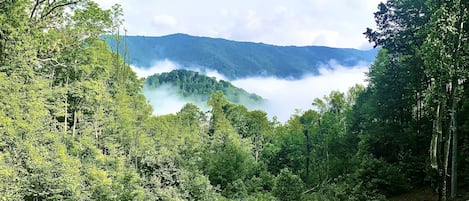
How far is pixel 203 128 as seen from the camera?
166 feet

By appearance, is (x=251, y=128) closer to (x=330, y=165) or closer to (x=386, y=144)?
(x=330, y=165)

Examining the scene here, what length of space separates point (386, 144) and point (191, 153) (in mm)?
19542

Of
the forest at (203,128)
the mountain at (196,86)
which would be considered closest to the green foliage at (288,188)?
the forest at (203,128)

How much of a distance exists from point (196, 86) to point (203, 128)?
293 feet

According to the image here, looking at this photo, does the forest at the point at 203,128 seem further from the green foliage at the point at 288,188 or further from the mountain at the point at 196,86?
the mountain at the point at 196,86

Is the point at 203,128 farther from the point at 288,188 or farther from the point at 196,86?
the point at 196,86

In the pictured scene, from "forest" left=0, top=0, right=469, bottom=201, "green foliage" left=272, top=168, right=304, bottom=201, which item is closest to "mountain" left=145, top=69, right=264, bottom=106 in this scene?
"forest" left=0, top=0, right=469, bottom=201

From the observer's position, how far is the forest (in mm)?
13242

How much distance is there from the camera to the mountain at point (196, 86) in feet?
443

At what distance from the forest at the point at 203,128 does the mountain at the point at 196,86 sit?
84.8 m

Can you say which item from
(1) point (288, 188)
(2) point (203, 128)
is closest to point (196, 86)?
(2) point (203, 128)

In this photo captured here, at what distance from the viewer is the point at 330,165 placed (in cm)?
3303

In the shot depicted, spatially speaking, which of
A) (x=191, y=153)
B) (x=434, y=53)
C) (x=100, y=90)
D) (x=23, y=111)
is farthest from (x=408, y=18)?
(x=191, y=153)

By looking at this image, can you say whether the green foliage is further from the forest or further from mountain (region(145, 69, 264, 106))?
mountain (region(145, 69, 264, 106))
